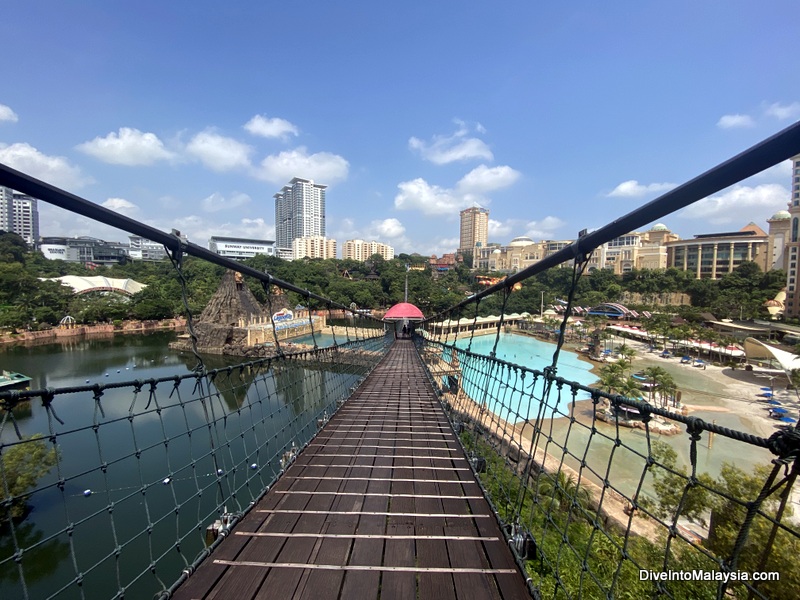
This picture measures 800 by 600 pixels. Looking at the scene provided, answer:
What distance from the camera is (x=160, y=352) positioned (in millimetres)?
21156

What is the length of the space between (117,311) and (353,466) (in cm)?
3165

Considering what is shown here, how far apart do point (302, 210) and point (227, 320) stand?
57.2 meters

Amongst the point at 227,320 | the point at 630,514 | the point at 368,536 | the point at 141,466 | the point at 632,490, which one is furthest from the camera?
the point at 227,320

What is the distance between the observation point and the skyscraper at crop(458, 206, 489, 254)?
74.6 meters

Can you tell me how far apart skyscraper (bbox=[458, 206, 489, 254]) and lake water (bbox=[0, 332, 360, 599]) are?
65.5 m

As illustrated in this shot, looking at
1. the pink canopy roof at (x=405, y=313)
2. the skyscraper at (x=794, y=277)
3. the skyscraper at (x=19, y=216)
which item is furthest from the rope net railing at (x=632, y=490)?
the skyscraper at (x=19, y=216)

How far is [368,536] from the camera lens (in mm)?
1408

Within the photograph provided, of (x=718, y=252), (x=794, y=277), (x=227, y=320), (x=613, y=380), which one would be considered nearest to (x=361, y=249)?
(x=227, y=320)

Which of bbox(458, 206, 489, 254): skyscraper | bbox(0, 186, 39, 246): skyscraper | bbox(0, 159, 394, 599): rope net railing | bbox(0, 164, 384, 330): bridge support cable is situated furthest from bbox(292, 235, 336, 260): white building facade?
bbox(0, 164, 384, 330): bridge support cable

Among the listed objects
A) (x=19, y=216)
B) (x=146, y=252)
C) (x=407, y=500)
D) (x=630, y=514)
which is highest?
(x=19, y=216)

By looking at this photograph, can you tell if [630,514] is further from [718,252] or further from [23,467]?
[718,252]

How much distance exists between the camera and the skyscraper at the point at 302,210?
7619 cm

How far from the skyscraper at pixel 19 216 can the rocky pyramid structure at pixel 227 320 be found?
53.9 metres

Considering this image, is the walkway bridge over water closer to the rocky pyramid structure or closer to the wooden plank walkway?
the wooden plank walkway
